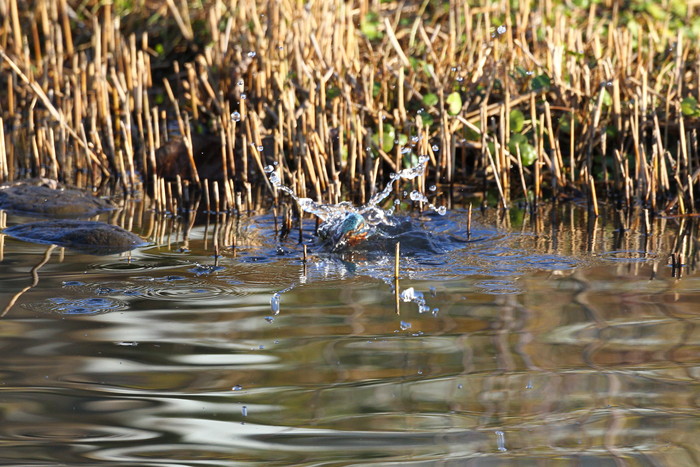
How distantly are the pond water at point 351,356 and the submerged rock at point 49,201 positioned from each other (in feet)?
3.34

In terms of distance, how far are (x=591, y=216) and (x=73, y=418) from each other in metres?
3.68

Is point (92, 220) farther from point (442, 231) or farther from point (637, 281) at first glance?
point (637, 281)

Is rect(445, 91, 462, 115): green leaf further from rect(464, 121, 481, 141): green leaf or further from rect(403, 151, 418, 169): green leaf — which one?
rect(403, 151, 418, 169): green leaf

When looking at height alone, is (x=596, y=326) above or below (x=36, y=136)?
below

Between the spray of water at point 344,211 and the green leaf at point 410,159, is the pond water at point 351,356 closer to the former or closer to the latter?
the spray of water at point 344,211

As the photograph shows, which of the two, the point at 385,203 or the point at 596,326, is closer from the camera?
the point at 596,326

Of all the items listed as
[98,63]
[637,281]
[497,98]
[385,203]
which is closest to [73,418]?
[637,281]

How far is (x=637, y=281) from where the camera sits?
416cm

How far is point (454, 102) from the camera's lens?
6.55 metres

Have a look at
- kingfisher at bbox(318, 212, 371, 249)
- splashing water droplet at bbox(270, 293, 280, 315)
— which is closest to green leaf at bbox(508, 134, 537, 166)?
kingfisher at bbox(318, 212, 371, 249)

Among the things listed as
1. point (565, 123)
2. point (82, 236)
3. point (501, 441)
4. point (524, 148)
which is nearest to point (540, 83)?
point (565, 123)

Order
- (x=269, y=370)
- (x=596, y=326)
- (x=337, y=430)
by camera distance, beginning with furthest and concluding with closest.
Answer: (x=596, y=326)
(x=269, y=370)
(x=337, y=430)

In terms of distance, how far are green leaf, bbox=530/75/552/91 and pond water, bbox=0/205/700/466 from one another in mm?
2038

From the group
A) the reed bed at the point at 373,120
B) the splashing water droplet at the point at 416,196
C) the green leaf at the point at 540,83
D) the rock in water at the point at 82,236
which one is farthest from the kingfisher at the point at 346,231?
the green leaf at the point at 540,83
